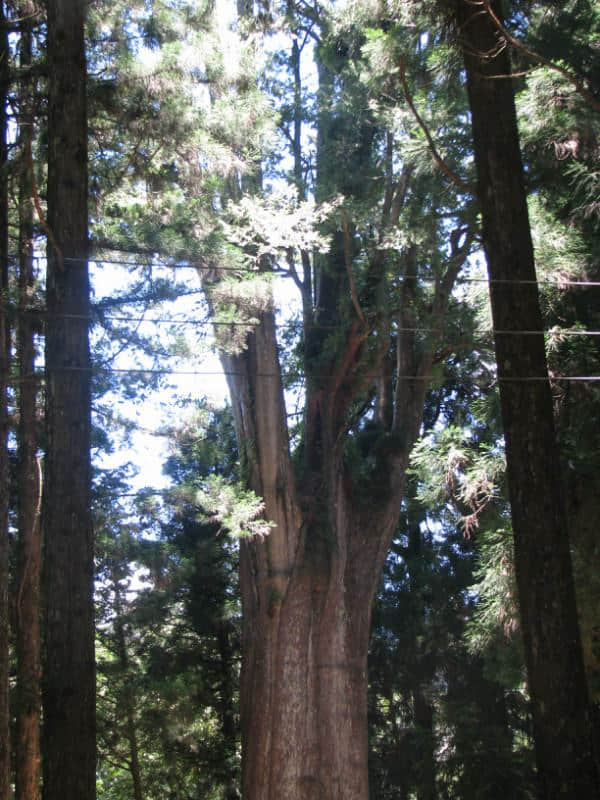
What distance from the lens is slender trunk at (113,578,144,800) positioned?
14758 mm

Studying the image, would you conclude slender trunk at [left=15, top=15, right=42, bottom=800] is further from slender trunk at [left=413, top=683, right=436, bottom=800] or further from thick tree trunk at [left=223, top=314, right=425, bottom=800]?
slender trunk at [left=413, top=683, right=436, bottom=800]

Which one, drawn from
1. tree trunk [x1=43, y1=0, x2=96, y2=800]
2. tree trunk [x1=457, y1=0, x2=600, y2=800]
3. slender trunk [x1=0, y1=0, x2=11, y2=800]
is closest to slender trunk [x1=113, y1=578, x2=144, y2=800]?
slender trunk [x1=0, y1=0, x2=11, y2=800]

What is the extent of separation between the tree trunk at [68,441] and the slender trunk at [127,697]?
8.67 m

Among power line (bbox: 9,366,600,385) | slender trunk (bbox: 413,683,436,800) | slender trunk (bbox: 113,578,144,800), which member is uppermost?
power line (bbox: 9,366,600,385)

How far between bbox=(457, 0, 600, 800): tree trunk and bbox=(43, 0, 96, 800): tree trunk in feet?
10.1

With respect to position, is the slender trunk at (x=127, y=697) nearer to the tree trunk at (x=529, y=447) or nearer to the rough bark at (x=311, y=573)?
the rough bark at (x=311, y=573)

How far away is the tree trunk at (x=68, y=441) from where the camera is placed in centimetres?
629

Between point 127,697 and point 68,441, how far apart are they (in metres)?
9.04

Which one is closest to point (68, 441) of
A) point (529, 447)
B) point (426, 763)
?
point (529, 447)

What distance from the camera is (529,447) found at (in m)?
6.00

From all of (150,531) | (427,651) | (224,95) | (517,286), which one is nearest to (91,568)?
(517,286)

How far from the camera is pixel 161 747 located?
51.4 feet

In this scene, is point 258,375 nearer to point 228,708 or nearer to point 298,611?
point 298,611

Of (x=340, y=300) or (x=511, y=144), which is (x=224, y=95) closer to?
(x=340, y=300)
